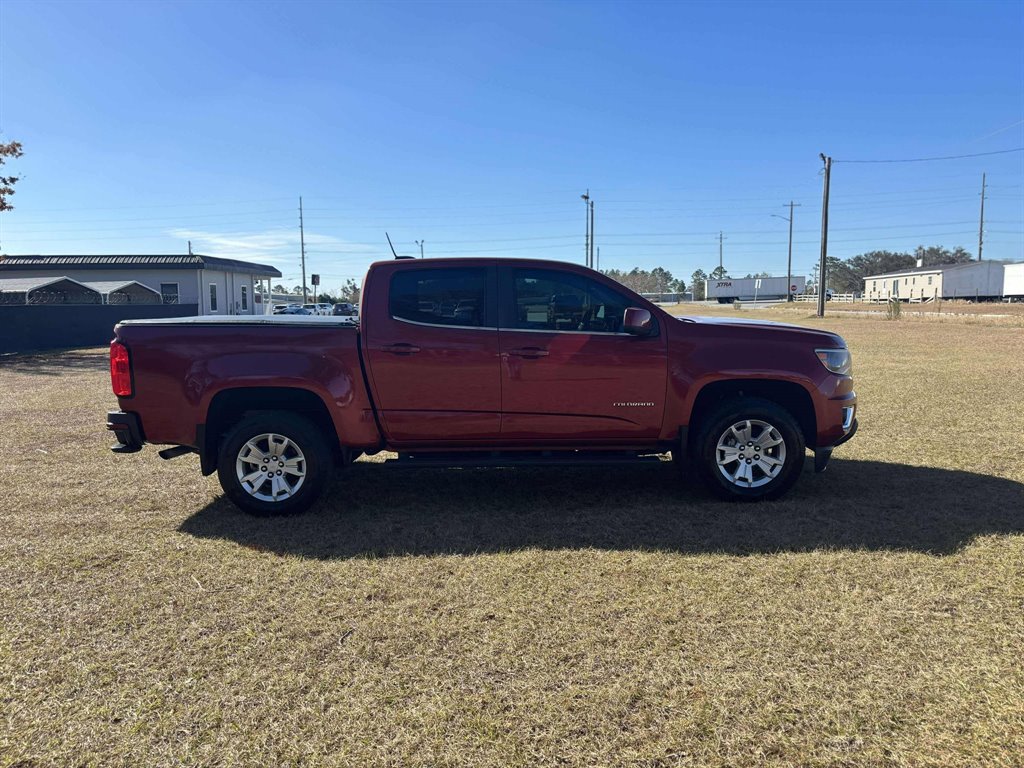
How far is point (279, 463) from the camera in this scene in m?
5.07

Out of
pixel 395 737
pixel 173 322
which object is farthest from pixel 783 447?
pixel 173 322

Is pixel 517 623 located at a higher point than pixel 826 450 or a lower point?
lower

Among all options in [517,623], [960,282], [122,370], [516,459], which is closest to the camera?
[517,623]

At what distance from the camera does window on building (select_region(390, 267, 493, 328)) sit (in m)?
5.13

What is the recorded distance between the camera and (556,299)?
205 inches

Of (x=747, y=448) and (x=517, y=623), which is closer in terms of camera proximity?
(x=517, y=623)

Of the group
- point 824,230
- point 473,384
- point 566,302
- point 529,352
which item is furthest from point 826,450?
point 824,230

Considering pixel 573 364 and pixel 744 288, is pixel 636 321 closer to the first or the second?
pixel 573 364

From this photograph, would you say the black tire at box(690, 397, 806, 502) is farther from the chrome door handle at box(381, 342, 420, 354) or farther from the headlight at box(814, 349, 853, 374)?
the chrome door handle at box(381, 342, 420, 354)

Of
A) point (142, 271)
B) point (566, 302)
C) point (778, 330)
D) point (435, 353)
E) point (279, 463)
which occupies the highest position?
point (142, 271)

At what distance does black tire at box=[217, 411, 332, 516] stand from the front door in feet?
4.59

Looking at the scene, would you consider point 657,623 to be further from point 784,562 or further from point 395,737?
point 395,737

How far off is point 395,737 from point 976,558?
3600 millimetres

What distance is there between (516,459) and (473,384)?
2.14 feet
